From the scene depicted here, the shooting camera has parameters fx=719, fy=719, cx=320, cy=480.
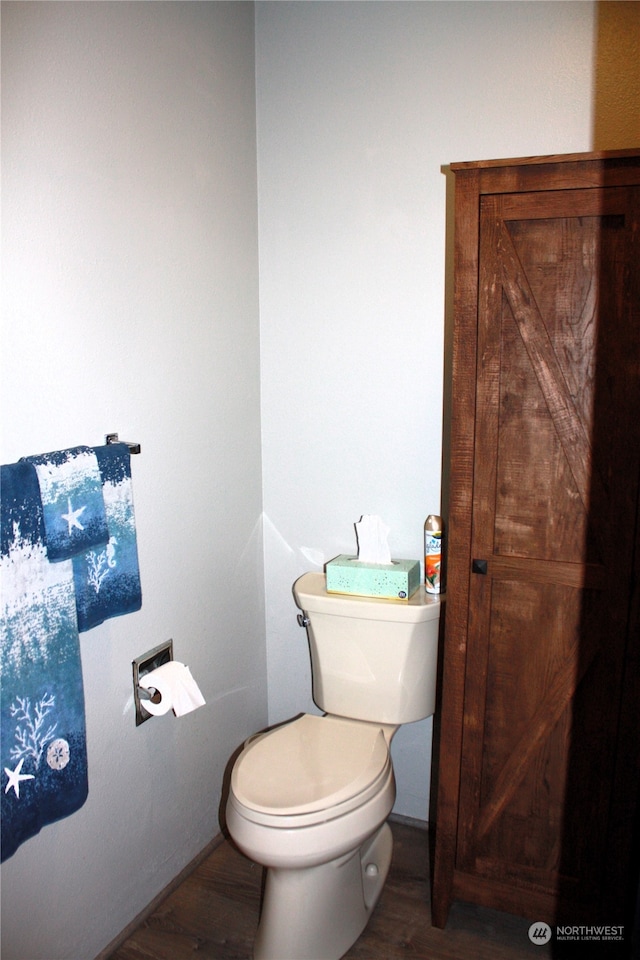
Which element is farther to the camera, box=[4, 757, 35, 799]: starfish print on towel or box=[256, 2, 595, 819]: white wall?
box=[256, 2, 595, 819]: white wall

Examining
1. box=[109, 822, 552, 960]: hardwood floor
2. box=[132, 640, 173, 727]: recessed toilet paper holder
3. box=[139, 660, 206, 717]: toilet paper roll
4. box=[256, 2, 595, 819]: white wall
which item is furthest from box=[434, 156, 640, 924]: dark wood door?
box=[132, 640, 173, 727]: recessed toilet paper holder

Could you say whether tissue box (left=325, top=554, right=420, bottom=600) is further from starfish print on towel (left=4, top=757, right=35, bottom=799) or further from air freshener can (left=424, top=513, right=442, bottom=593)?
starfish print on towel (left=4, top=757, right=35, bottom=799)

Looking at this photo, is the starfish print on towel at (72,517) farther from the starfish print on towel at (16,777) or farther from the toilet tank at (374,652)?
the toilet tank at (374,652)

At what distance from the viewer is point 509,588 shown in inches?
69.1

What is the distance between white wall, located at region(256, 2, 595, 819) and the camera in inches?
76.7

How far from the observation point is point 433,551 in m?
2.03

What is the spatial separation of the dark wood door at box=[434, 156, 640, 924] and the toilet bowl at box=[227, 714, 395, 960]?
28 cm

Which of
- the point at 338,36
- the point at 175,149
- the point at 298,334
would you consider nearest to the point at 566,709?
the point at 298,334

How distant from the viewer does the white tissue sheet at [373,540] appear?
2.15 m

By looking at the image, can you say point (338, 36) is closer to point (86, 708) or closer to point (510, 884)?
point (86, 708)

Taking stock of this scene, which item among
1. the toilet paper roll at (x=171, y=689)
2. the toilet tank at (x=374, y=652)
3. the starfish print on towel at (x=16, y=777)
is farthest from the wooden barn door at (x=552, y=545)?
the starfish print on towel at (x=16, y=777)

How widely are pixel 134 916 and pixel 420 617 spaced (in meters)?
1.09

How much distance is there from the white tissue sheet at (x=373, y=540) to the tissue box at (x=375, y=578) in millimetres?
25

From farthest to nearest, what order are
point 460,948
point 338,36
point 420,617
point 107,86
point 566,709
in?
point 338,36, point 420,617, point 460,948, point 566,709, point 107,86
